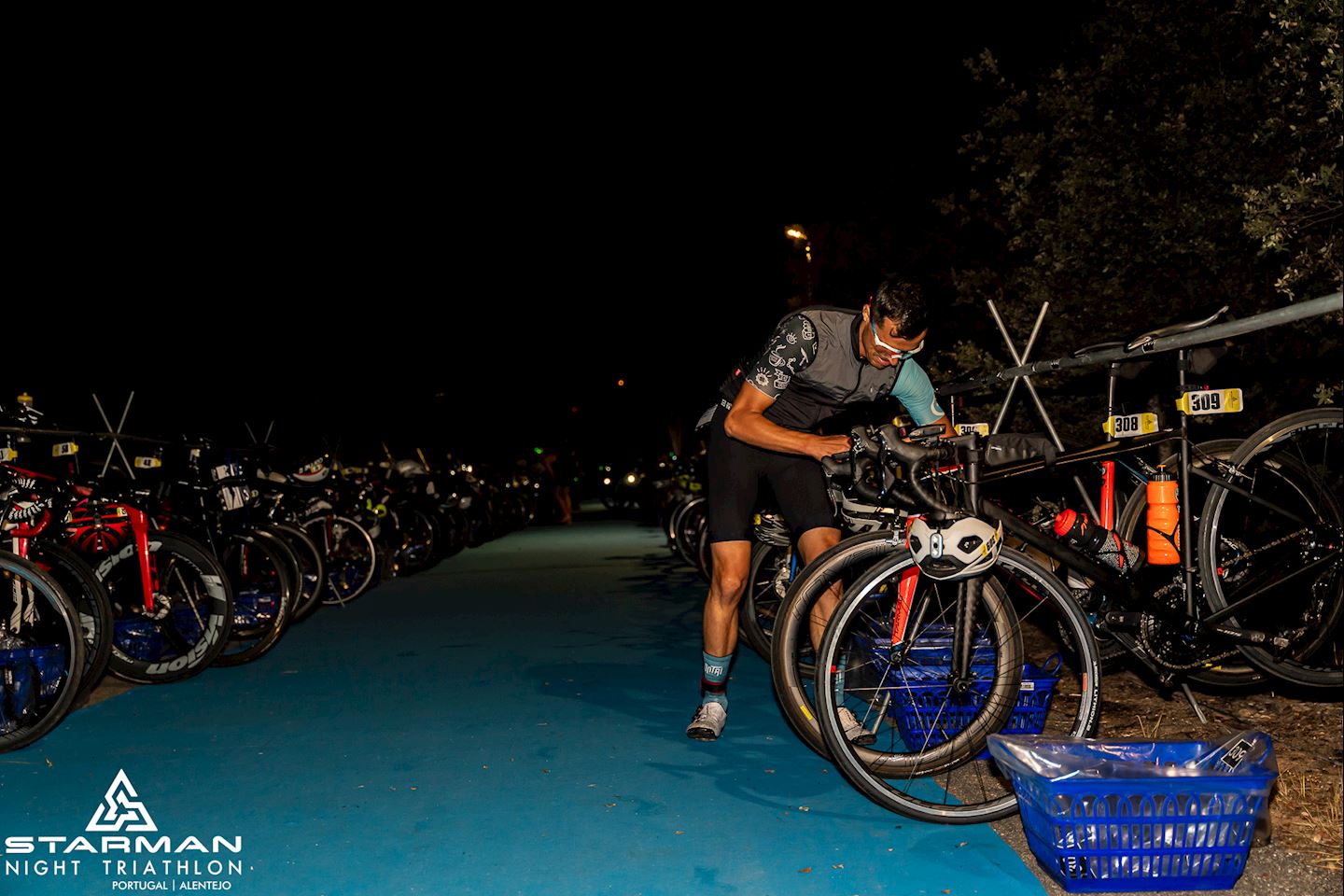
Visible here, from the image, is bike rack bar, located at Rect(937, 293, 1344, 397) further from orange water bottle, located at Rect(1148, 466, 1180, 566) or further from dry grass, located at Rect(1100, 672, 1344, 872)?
dry grass, located at Rect(1100, 672, 1344, 872)

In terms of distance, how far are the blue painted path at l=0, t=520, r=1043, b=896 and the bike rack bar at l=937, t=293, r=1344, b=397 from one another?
157 cm

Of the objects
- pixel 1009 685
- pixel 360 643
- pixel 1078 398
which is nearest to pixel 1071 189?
pixel 1078 398

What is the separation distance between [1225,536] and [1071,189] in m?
2.98

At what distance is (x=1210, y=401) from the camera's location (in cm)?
304

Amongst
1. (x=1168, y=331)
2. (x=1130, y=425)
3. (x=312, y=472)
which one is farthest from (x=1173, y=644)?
(x=312, y=472)

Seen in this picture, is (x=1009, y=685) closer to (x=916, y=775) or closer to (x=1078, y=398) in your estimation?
(x=916, y=775)

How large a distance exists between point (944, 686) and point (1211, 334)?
1.33m

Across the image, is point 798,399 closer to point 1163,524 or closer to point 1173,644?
point 1163,524

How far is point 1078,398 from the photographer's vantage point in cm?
561

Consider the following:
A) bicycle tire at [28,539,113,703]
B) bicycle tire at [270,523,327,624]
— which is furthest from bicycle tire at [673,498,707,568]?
bicycle tire at [28,539,113,703]

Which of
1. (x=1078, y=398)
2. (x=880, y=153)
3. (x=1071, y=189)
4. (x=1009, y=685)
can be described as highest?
(x=880, y=153)

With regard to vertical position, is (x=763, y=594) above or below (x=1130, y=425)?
below

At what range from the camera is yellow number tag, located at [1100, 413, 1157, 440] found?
3174mm

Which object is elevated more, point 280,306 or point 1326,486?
point 280,306
